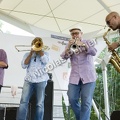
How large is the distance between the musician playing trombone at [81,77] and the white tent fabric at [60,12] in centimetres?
322

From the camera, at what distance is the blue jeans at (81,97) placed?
9.43ft

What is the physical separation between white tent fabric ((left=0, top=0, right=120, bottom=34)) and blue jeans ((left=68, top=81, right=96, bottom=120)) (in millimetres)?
3519

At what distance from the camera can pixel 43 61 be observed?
3363 mm

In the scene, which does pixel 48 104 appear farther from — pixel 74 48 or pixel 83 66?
pixel 74 48

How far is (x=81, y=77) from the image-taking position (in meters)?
3.00

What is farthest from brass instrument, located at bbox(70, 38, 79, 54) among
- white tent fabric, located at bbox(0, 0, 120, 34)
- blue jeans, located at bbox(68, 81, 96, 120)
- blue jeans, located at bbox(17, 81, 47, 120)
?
white tent fabric, located at bbox(0, 0, 120, 34)

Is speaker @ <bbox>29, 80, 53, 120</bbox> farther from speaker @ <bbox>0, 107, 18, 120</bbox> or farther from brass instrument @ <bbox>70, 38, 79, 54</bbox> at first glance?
brass instrument @ <bbox>70, 38, 79, 54</bbox>

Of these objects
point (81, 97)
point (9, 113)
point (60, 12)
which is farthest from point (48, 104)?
point (60, 12)

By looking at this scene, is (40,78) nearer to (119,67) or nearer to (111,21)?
(119,67)

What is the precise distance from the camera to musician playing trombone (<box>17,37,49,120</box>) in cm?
316

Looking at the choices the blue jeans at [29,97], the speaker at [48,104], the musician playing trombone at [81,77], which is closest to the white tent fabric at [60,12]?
the speaker at [48,104]

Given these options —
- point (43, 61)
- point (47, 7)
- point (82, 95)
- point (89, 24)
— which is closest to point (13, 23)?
point (47, 7)

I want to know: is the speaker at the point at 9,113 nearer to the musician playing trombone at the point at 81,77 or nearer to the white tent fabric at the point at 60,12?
the musician playing trombone at the point at 81,77

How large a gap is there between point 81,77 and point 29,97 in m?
0.72
